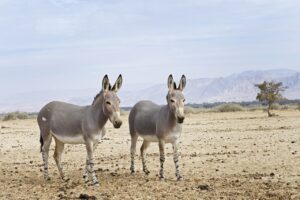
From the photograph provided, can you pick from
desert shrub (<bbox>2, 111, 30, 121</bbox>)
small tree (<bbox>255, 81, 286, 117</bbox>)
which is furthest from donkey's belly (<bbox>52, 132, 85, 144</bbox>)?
desert shrub (<bbox>2, 111, 30, 121</bbox>)

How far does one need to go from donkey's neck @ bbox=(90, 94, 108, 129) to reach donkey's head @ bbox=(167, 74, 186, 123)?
6.16 feet

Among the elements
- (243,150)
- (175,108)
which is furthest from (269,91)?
(175,108)

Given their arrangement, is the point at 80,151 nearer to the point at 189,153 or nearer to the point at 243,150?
the point at 189,153

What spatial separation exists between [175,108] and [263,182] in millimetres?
3093

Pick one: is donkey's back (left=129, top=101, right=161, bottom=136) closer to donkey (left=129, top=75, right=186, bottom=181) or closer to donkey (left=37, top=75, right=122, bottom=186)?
donkey (left=129, top=75, right=186, bottom=181)

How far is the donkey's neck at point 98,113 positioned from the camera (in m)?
14.4

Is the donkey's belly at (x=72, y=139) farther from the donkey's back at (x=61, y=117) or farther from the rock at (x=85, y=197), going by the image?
the rock at (x=85, y=197)

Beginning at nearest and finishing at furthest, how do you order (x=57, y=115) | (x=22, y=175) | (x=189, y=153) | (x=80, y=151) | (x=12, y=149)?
(x=57, y=115)
(x=22, y=175)
(x=189, y=153)
(x=80, y=151)
(x=12, y=149)

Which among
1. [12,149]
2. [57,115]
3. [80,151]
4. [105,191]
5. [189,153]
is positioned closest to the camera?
[105,191]

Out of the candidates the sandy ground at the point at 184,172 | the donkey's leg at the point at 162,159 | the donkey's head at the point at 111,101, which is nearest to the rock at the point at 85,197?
the sandy ground at the point at 184,172

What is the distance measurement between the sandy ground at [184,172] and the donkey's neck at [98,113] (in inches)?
66.9

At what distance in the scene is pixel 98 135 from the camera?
47.3 ft

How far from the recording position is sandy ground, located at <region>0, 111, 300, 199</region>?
497 inches

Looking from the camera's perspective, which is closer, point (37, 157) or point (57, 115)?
point (57, 115)
